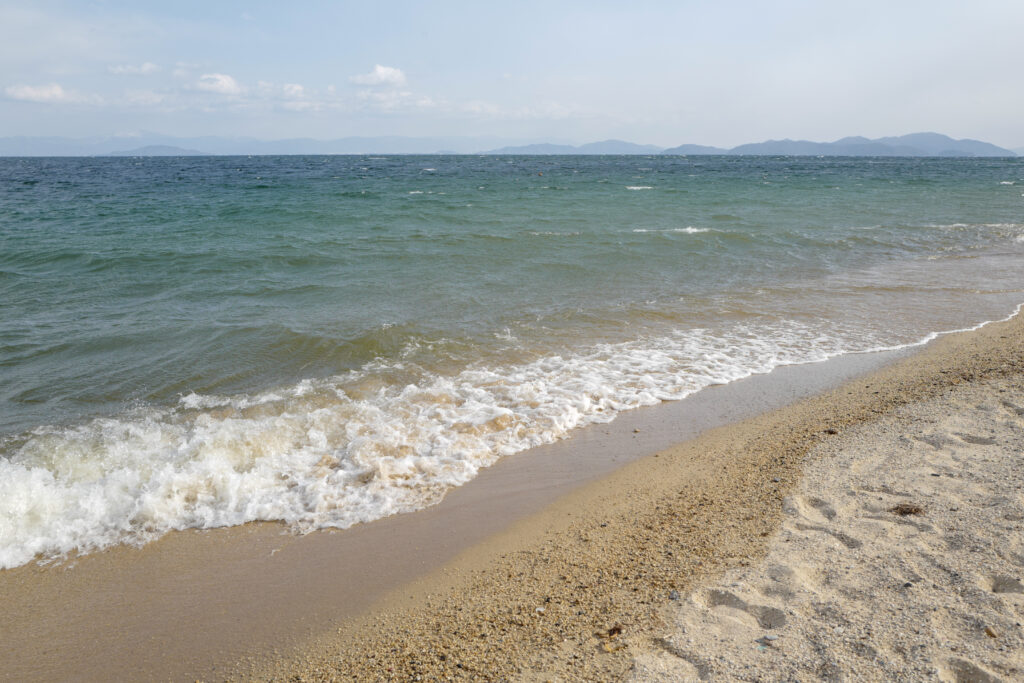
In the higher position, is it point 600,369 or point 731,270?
point 731,270

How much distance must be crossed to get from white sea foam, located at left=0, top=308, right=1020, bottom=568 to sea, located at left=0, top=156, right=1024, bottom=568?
24 mm

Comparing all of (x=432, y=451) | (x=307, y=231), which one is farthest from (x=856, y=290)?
(x=307, y=231)

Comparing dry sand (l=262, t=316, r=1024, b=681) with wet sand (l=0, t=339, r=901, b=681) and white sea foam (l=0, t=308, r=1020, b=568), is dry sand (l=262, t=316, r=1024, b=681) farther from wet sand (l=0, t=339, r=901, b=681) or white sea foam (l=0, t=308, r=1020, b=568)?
white sea foam (l=0, t=308, r=1020, b=568)

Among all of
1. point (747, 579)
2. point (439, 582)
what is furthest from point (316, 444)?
point (747, 579)

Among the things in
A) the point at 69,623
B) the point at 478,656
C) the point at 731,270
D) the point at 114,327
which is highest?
the point at 731,270

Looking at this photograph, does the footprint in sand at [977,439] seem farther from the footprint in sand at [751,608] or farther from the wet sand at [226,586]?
the footprint in sand at [751,608]

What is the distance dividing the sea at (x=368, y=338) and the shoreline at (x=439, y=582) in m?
0.35

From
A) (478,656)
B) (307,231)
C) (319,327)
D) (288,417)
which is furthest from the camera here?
(307,231)

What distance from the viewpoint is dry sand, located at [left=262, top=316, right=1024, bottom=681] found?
2.57 m

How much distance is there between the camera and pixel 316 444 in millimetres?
5207

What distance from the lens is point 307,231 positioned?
58.7 ft

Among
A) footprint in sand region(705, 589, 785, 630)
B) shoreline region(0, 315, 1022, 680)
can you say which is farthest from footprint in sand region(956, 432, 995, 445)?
footprint in sand region(705, 589, 785, 630)

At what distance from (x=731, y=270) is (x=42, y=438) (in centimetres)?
1215

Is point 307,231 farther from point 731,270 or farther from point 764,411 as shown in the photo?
point 764,411
